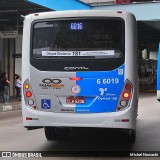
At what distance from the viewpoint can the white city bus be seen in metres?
7.80

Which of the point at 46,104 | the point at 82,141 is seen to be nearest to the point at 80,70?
the point at 46,104

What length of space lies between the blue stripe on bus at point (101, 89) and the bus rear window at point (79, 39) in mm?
365

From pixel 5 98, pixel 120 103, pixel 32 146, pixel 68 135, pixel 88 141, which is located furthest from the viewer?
pixel 5 98

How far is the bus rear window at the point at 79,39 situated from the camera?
796 cm

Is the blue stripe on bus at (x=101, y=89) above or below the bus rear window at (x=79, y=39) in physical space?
below

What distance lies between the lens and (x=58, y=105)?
7.96 metres

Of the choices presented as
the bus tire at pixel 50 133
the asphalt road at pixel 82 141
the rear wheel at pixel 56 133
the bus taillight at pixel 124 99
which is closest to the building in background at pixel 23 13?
the asphalt road at pixel 82 141

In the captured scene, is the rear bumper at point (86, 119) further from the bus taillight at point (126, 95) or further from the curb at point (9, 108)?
the curb at point (9, 108)

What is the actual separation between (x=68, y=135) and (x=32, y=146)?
1543 millimetres

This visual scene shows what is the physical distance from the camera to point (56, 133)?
10250 mm

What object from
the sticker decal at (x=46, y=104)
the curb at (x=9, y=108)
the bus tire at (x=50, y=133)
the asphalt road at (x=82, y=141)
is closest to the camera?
the sticker decal at (x=46, y=104)

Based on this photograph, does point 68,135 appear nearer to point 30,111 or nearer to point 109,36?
point 30,111

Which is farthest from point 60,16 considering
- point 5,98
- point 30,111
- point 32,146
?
point 5,98

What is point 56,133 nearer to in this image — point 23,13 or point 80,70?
point 80,70
